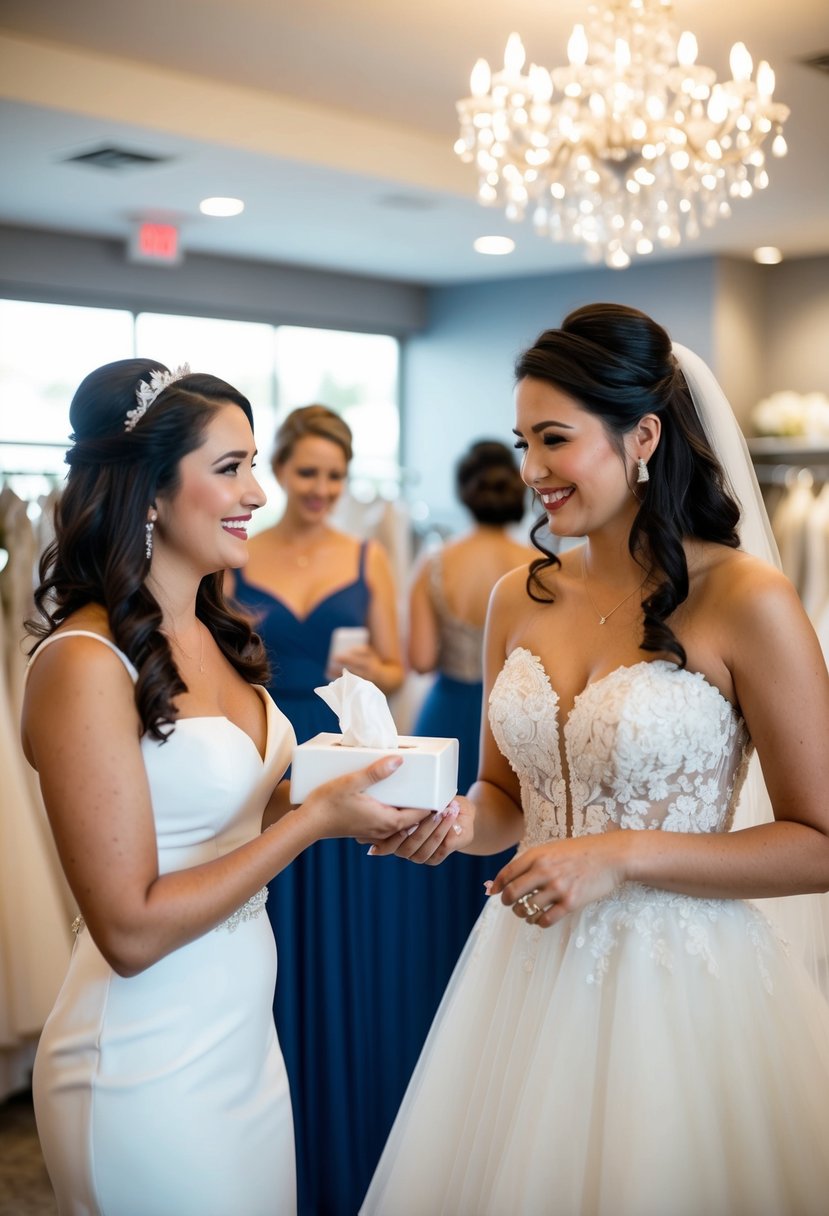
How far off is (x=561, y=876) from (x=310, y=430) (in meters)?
2.53

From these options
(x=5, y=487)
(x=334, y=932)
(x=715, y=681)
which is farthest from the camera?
(x=5, y=487)

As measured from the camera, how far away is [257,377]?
704 centimetres

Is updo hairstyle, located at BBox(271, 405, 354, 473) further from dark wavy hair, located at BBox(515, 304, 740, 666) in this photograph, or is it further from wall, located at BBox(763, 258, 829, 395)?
wall, located at BBox(763, 258, 829, 395)

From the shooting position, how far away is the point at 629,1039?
1.85m

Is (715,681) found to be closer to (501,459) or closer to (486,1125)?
(486,1125)

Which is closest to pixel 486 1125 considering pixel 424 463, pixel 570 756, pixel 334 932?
pixel 570 756

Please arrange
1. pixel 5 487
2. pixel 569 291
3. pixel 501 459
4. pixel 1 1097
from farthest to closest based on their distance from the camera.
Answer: pixel 569 291 < pixel 501 459 < pixel 5 487 < pixel 1 1097

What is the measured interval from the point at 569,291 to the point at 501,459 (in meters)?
2.59

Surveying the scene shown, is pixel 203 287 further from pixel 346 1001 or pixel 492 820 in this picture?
pixel 492 820

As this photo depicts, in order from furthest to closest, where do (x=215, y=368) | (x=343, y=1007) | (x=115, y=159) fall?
(x=215, y=368), (x=115, y=159), (x=343, y=1007)

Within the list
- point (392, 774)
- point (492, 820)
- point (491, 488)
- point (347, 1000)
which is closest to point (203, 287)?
point (491, 488)

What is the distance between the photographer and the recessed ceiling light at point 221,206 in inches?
200

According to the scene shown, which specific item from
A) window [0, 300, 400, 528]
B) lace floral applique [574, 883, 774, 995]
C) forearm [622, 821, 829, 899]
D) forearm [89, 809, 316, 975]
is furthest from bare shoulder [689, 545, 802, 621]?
window [0, 300, 400, 528]

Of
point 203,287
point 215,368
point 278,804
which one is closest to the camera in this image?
point 278,804
